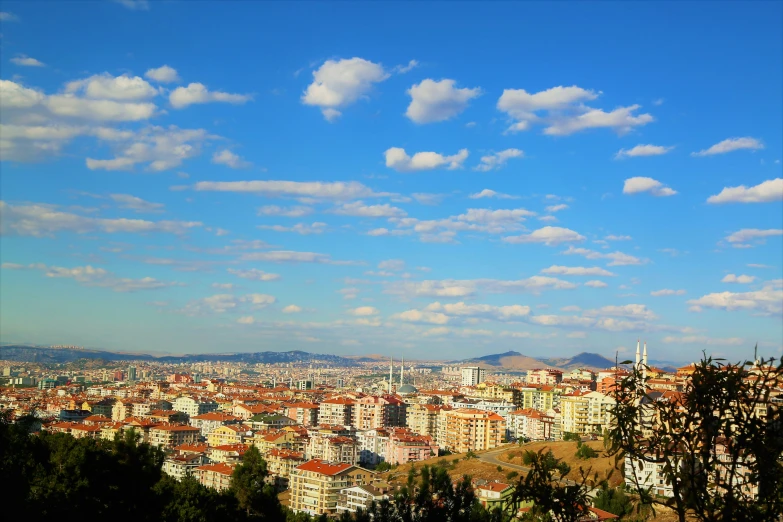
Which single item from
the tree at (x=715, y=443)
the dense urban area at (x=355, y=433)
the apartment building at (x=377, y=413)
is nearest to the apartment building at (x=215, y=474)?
the dense urban area at (x=355, y=433)

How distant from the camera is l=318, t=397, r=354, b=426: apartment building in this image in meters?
60.6

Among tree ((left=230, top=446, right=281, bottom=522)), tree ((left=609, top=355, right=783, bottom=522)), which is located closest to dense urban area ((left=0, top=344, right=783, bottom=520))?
tree ((left=230, top=446, right=281, bottom=522))

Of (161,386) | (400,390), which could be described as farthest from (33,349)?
(400,390)

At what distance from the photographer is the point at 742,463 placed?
379cm

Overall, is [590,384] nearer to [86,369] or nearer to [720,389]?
[720,389]

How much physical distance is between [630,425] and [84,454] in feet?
59.5

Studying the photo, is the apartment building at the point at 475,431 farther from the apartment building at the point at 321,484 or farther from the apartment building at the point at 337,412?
the apartment building at the point at 321,484

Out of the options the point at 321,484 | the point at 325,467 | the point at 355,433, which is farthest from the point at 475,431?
the point at 321,484

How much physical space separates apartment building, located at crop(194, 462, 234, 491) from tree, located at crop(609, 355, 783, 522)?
3288 centimetres

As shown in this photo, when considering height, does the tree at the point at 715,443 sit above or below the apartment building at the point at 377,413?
above

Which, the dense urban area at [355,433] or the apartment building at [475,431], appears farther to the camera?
the apartment building at [475,431]

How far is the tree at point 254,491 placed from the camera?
19.3 metres

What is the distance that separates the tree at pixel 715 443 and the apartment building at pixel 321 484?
30.4m

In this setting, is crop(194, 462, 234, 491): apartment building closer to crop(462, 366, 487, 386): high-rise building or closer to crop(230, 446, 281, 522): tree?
crop(230, 446, 281, 522): tree
